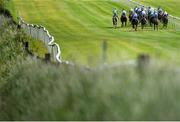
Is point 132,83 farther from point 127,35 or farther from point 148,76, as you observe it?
point 127,35

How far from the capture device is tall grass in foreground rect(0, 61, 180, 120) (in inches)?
359

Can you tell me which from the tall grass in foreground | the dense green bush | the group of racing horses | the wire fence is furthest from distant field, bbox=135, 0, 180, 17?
the tall grass in foreground

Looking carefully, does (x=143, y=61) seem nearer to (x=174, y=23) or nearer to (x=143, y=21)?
(x=143, y=21)

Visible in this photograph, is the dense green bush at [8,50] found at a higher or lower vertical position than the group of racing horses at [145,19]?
higher

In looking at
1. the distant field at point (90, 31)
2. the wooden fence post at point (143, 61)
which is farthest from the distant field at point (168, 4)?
the wooden fence post at point (143, 61)

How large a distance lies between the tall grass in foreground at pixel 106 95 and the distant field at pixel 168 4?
48334 mm

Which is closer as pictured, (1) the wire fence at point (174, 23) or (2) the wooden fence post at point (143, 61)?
(2) the wooden fence post at point (143, 61)

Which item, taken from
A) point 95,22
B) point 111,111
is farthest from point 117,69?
point 95,22

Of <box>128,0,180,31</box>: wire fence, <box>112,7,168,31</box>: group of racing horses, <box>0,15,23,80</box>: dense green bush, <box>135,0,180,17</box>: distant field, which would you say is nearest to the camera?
<box>0,15,23,80</box>: dense green bush

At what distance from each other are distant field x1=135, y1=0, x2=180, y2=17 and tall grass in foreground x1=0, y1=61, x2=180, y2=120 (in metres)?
48.3

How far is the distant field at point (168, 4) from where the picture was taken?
63122 mm

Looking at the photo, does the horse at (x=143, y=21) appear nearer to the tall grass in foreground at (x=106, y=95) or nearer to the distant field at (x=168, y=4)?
the distant field at (x=168, y=4)

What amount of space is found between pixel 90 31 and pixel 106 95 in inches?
1365

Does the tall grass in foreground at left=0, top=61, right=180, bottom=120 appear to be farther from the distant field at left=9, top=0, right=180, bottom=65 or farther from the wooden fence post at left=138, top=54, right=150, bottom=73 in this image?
the distant field at left=9, top=0, right=180, bottom=65
